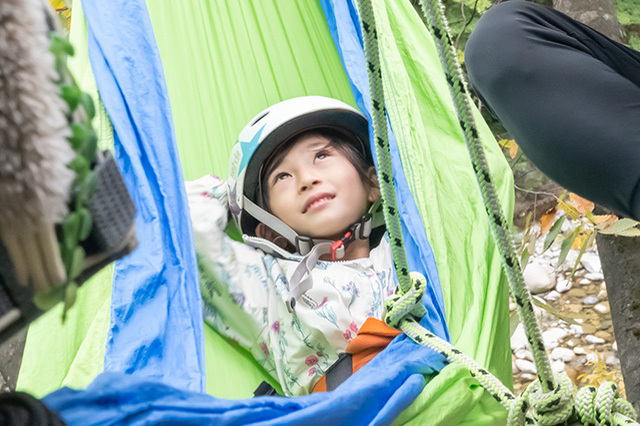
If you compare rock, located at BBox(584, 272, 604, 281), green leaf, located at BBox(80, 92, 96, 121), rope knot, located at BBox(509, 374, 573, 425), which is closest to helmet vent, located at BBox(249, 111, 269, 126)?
rope knot, located at BBox(509, 374, 573, 425)

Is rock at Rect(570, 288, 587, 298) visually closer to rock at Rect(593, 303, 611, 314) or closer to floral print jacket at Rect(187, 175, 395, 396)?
rock at Rect(593, 303, 611, 314)

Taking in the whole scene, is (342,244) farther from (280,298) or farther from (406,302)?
(406,302)

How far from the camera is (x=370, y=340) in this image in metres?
0.98

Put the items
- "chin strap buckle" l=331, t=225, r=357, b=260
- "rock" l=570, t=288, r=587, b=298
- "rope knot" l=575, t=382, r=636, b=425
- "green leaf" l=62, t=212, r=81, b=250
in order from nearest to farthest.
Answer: "green leaf" l=62, t=212, r=81, b=250 < "rope knot" l=575, t=382, r=636, b=425 < "chin strap buckle" l=331, t=225, r=357, b=260 < "rock" l=570, t=288, r=587, b=298

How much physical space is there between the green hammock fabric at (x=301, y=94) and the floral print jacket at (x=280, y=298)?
50 mm

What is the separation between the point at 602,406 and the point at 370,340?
43 cm

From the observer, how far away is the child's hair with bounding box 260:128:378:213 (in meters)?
1.28

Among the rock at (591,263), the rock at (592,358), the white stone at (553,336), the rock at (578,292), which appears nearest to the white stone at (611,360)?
the rock at (592,358)

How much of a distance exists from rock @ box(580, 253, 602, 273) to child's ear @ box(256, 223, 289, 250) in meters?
1.41

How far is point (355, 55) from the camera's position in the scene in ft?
4.43

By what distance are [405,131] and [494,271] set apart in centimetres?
29

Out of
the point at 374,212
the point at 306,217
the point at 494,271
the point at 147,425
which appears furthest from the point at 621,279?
the point at 147,425

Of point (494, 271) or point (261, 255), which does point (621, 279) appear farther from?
point (261, 255)

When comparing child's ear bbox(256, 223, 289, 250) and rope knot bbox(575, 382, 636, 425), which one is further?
child's ear bbox(256, 223, 289, 250)
